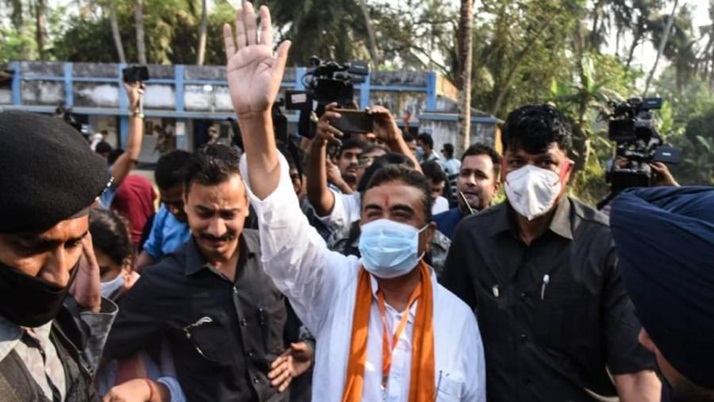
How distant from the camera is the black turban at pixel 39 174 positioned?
A: 1256 mm

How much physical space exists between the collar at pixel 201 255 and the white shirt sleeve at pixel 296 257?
1.55 ft

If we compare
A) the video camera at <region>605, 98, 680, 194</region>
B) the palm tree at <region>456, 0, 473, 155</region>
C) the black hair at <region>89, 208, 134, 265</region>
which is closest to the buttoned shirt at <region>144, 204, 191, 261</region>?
the black hair at <region>89, 208, 134, 265</region>

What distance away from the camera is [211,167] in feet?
8.12

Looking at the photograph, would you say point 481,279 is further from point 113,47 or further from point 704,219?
point 113,47

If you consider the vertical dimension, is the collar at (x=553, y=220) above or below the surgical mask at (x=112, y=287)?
above

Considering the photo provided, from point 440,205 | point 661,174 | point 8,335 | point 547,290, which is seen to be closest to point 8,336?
point 8,335

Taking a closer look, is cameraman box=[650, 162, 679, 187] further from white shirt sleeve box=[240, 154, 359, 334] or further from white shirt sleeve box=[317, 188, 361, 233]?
white shirt sleeve box=[240, 154, 359, 334]

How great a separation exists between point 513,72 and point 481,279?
21623 millimetres

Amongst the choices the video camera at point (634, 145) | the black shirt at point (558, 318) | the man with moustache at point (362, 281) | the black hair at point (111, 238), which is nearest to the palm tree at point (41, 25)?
the video camera at point (634, 145)

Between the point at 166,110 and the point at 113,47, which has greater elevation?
the point at 113,47

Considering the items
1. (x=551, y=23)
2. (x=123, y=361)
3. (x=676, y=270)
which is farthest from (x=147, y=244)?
(x=551, y=23)

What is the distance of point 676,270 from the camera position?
45.8 inches

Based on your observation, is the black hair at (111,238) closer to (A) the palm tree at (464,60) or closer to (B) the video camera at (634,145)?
(B) the video camera at (634,145)

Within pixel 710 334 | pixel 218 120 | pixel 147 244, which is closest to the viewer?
pixel 710 334
